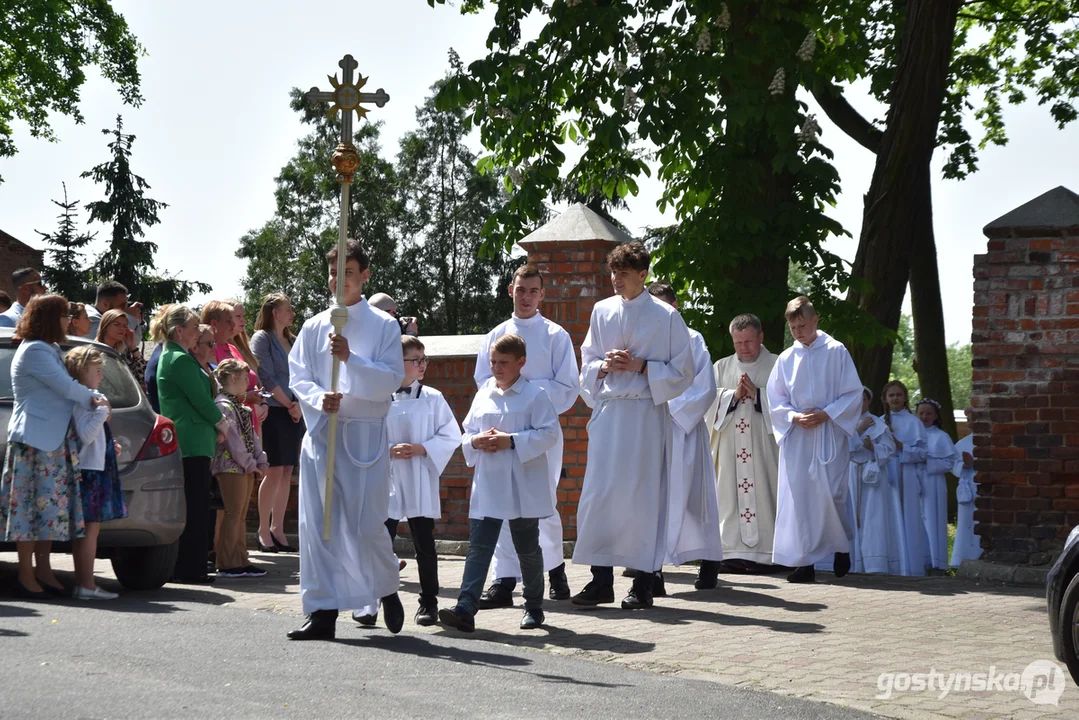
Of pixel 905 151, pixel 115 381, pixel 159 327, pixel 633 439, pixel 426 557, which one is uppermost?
pixel 905 151

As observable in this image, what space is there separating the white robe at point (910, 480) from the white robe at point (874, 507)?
0.35ft

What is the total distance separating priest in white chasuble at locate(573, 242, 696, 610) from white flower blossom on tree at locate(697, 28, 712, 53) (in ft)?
16.9

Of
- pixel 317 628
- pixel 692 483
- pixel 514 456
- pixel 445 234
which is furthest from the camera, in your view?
pixel 445 234

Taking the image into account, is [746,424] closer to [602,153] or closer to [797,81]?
[797,81]

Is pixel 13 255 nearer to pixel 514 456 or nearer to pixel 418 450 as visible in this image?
pixel 418 450

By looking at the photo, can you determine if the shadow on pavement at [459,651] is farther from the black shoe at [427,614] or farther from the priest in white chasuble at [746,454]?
the priest in white chasuble at [746,454]

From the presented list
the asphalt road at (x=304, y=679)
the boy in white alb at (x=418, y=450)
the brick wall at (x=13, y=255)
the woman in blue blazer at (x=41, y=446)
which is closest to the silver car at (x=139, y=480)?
the woman in blue blazer at (x=41, y=446)

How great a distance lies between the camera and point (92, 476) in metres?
8.88

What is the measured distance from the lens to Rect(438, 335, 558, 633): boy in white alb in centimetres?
813

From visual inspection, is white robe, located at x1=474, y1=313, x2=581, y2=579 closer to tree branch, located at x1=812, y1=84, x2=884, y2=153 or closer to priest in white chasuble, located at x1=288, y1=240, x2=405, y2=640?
priest in white chasuble, located at x1=288, y1=240, x2=405, y2=640

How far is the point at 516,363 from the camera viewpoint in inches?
328

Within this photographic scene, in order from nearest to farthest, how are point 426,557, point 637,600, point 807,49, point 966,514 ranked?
point 426,557 < point 637,600 < point 807,49 < point 966,514

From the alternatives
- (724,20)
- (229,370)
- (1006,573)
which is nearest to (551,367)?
Answer: (229,370)

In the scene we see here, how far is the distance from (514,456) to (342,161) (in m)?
1.90
